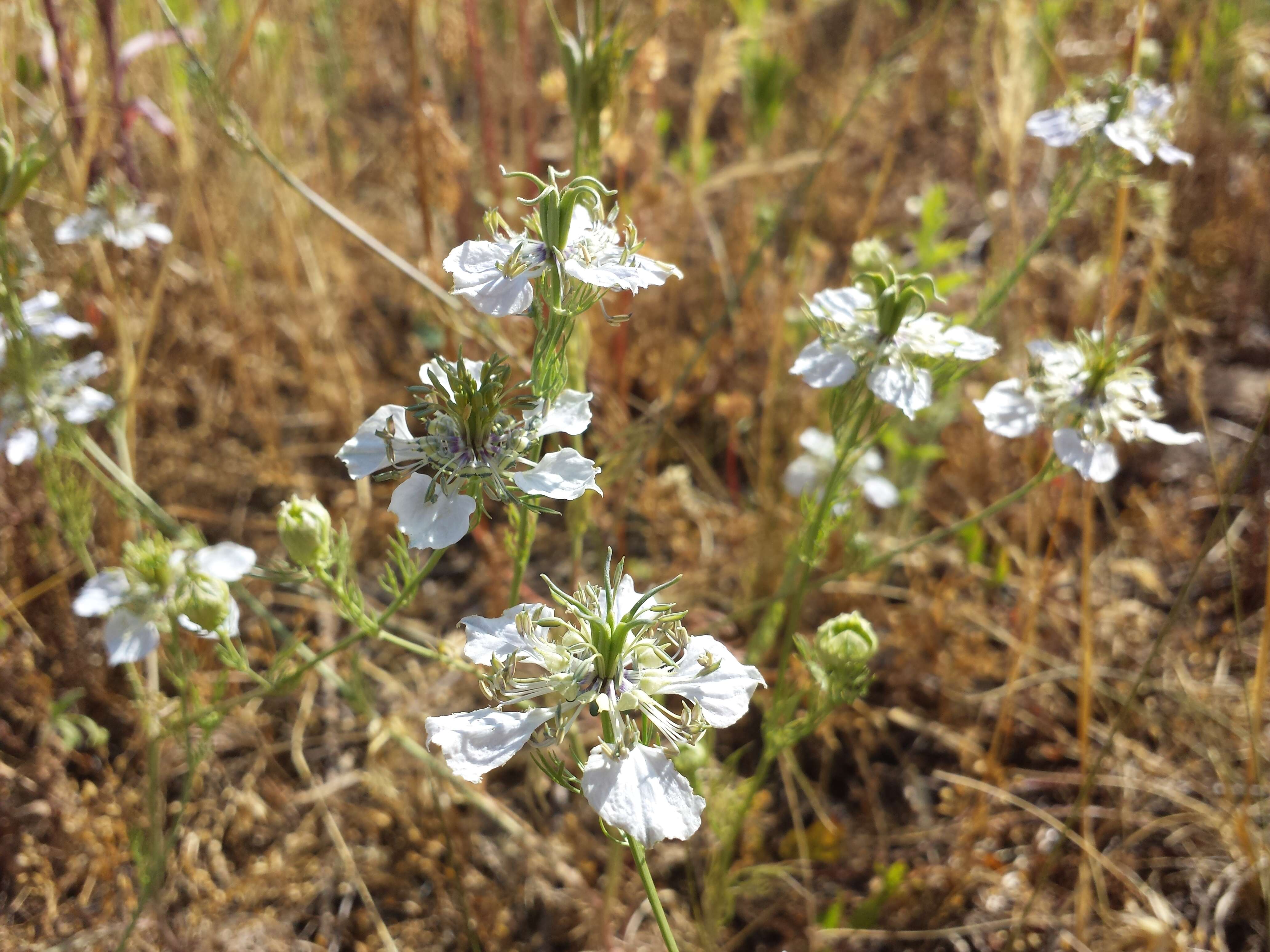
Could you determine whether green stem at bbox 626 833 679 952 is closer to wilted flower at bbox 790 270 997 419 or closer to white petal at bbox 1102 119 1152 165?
A: wilted flower at bbox 790 270 997 419

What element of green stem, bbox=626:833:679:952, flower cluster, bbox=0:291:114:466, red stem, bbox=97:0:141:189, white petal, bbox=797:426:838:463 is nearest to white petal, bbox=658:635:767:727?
green stem, bbox=626:833:679:952

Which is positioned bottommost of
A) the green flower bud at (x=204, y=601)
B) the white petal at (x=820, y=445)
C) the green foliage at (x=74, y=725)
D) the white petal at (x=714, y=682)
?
the green foliage at (x=74, y=725)

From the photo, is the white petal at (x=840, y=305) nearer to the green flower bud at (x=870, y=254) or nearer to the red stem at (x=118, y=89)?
the green flower bud at (x=870, y=254)

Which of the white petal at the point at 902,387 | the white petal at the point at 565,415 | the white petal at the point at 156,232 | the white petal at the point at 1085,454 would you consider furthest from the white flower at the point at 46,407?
the white petal at the point at 1085,454

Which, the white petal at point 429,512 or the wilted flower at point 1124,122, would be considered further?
the wilted flower at point 1124,122

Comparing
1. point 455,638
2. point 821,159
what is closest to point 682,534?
point 455,638

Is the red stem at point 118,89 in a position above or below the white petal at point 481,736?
above

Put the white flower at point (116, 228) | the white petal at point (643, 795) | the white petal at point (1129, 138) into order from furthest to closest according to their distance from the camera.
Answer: the white flower at point (116, 228) < the white petal at point (1129, 138) < the white petal at point (643, 795)
